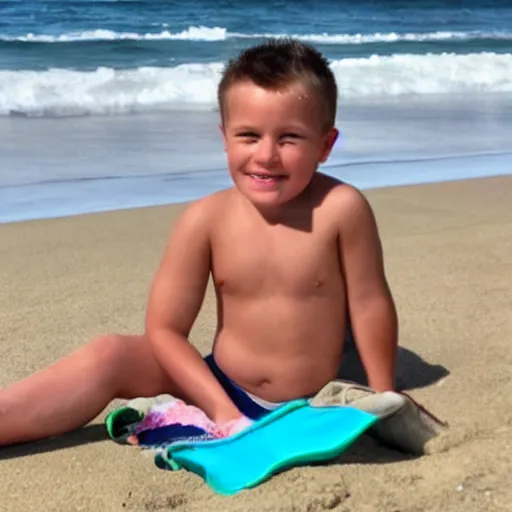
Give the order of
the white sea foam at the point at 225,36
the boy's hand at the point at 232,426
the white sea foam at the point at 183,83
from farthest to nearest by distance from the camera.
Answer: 1. the white sea foam at the point at 225,36
2. the white sea foam at the point at 183,83
3. the boy's hand at the point at 232,426

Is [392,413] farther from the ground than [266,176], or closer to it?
closer to it

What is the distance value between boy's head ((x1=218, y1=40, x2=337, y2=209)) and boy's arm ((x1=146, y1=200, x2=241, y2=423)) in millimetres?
183

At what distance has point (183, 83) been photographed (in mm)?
10742

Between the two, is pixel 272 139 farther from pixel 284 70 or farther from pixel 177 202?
pixel 177 202

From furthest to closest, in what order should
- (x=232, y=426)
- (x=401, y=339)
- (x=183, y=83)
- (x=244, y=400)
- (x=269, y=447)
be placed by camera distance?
1. (x=183, y=83)
2. (x=401, y=339)
3. (x=244, y=400)
4. (x=232, y=426)
5. (x=269, y=447)

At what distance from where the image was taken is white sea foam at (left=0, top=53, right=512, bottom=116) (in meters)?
9.59

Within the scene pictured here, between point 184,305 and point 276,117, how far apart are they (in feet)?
1.85

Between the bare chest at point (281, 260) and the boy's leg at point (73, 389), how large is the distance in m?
0.34

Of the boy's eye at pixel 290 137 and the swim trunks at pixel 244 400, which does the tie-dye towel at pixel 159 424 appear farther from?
the boy's eye at pixel 290 137

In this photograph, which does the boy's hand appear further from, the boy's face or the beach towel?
the boy's face

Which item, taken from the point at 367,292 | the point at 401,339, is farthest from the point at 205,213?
the point at 401,339

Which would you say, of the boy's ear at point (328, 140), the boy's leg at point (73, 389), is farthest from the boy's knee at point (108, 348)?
the boy's ear at point (328, 140)

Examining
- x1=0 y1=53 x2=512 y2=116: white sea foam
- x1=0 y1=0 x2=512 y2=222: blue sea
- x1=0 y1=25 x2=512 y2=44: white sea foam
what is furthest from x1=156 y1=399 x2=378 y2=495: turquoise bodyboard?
x1=0 y1=25 x2=512 y2=44: white sea foam

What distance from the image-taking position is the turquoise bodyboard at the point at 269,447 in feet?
6.87
